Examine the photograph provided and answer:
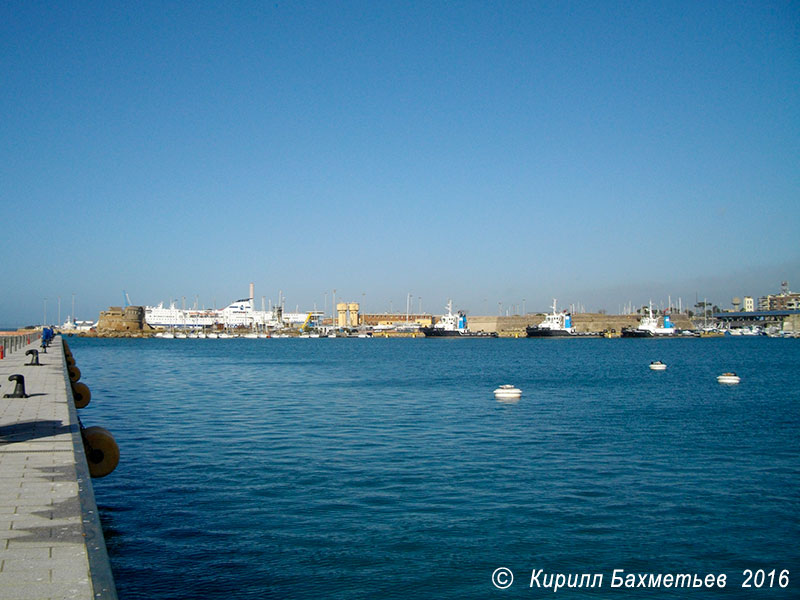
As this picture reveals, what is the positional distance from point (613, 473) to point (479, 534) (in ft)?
21.7

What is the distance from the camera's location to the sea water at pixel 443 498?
1077cm

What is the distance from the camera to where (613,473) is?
58.2 feet

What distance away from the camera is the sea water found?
424 inches

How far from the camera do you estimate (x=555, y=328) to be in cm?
17425

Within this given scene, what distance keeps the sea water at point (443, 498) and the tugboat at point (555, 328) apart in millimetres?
134127

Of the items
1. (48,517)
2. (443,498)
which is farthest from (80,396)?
(48,517)

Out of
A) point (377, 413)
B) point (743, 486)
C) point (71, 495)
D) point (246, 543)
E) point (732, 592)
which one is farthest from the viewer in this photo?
point (377, 413)

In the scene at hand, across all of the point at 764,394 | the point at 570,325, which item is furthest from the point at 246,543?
the point at 570,325

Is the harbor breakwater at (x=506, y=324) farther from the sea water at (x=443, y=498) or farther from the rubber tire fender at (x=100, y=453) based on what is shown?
the rubber tire fender at (x=100, y=453)

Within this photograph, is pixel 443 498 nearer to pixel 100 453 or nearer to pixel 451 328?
pixel 100 453

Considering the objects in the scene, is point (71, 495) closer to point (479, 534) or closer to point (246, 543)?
point (246, 543)

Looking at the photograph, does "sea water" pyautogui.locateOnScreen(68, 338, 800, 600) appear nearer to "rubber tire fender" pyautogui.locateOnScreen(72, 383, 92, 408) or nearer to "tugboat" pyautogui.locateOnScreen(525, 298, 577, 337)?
"rubber tire fender" pyautogui.locateOnScreen(72, 383, 92, 408)

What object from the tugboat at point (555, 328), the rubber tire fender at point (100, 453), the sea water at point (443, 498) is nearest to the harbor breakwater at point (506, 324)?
the tugboat at point (555, 328)

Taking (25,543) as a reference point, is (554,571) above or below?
below
